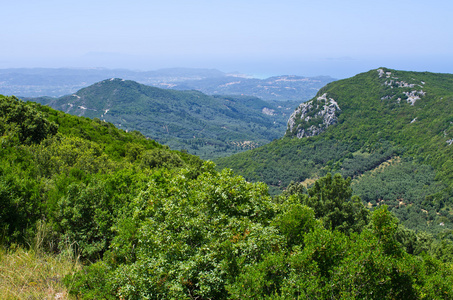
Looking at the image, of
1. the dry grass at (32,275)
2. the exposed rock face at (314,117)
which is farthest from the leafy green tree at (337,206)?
the exposed rock face at (314,117)

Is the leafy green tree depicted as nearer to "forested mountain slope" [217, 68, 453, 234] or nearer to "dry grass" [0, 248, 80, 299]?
"dry grass" [0, 248, 80, 299]

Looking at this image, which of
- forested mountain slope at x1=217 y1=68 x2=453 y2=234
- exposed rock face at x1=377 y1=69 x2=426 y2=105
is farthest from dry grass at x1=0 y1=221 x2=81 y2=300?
exposed rock face at x1=377 y1=69 x2=426 y2=105

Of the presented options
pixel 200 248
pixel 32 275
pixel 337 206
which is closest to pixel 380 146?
pixel 337 206

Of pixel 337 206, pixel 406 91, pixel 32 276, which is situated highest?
pixel 406 91

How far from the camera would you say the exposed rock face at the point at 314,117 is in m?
140

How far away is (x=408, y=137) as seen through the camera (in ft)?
339

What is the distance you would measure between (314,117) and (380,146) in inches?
1780

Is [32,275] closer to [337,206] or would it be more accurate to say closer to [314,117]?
[337,206]

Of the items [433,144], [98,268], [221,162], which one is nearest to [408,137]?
[433,144]

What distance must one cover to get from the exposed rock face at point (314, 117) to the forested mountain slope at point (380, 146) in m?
Answer: 0.48

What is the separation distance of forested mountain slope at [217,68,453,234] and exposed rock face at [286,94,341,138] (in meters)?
0.48

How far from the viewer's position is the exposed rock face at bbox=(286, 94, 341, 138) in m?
140

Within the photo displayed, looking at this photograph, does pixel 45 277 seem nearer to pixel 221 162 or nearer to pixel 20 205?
pixel 20 205

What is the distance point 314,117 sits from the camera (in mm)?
146250
